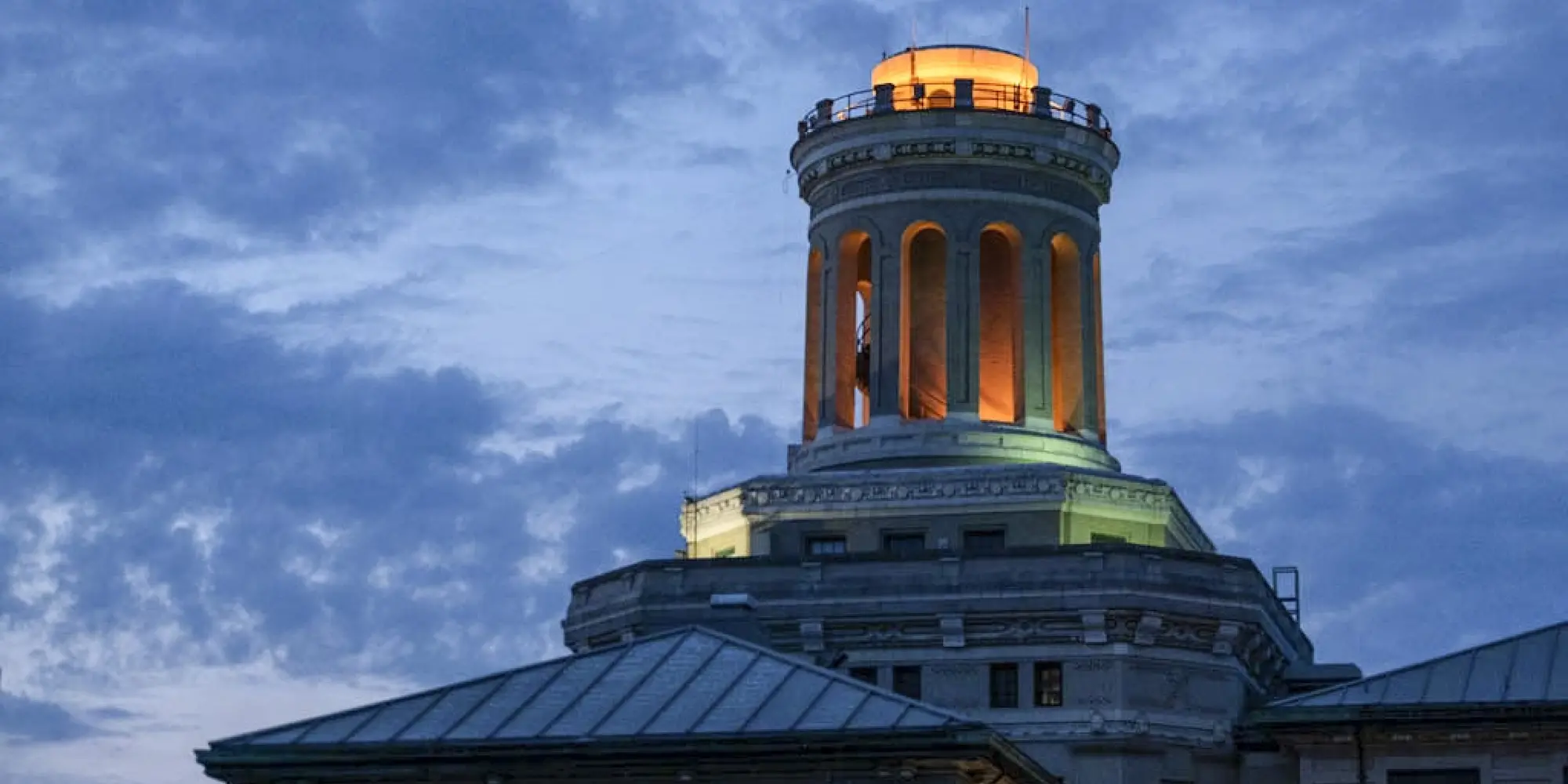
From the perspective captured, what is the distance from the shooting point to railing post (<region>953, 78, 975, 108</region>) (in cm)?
11975

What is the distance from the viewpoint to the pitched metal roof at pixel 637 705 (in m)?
83.4

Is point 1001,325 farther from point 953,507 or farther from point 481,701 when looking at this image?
point 481,701

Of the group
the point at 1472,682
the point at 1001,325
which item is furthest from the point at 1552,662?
the point at 1001,325

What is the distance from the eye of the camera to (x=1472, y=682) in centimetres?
10031

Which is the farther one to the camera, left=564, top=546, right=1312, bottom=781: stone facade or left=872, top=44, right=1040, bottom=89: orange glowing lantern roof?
left=872, top=44, right=1040, bottom=89: orange glowing lantern roof

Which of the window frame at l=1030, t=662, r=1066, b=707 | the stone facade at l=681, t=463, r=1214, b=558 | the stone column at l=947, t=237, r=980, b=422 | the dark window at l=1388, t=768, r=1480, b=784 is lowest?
the dark window at l=1388, t=768, r=1480, b=784

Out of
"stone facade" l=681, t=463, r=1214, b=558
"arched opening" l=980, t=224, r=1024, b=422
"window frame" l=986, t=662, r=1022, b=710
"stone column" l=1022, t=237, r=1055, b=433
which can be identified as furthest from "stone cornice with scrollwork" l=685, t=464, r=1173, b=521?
"window frame" l=986, t=662, r=1022, b=710

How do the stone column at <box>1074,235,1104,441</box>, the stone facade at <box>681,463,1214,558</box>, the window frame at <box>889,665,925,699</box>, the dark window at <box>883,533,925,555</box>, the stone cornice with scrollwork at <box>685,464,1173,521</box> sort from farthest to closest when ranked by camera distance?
the stone column at <box>1074,235,1104,441</box> → the dark window at <box>883,533,925,555</box> → the stone cornice with scrollwork at <box>685,464,1173,521</box> → the stone facade at <box>681,463,1214,558</box> → the window frame at <box>889,665,925,699</box>

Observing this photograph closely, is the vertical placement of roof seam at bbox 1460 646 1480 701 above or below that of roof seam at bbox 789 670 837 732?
above

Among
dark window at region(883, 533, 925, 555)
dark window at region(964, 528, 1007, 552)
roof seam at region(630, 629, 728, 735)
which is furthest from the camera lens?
dark window at region(883, 533, 925, 555)

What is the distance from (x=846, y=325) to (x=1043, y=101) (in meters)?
9.60

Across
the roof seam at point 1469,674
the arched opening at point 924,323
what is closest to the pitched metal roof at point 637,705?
the roof seam at point 1469,674

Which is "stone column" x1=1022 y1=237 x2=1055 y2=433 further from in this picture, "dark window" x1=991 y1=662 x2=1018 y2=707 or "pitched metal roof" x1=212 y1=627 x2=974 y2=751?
"pitched metal roof" x1=212 y1=627 x2=974 y2=751

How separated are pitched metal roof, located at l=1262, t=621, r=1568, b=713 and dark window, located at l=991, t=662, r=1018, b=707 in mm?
8827
